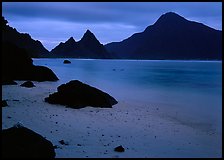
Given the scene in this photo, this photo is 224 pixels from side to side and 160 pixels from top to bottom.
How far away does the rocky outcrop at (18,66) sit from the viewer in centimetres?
4080

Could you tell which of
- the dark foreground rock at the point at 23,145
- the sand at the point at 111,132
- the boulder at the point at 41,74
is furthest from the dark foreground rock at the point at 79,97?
the boulder at the point at 41,74

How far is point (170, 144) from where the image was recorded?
44.8ft

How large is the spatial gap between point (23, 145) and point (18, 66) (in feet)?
119

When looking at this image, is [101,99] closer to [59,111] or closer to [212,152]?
[59,111]

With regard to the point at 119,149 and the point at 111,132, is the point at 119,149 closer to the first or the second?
the point at 119,149

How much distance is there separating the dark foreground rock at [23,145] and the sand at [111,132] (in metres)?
1.37

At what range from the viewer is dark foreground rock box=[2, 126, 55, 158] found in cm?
880

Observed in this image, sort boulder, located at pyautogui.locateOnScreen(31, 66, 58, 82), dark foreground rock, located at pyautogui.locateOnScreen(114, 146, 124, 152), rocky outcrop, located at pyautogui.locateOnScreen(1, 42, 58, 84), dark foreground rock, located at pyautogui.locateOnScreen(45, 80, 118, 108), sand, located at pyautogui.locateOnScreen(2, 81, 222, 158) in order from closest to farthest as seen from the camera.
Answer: dark foreground rock, located at pyautogui.locateOnScreen(114, 146, 124, 152)
sand, located at pyautogui.locateOnScreen(2, 81, 222, 158)
dark foreground rock, located at pyautogui.locateOnScreen(45, 80, 118, 108)
rocky outcrop, located at pyautogui.locateOnScreen(1, 42, 58, 84)
boulder, located at pyautogui.locateOnScreen(31, 66, 58, 82)

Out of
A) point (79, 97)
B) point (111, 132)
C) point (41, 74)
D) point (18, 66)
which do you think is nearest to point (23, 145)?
point (111, 132)

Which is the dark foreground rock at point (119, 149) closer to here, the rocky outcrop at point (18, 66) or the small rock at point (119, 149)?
the small rock at point (119, 149)

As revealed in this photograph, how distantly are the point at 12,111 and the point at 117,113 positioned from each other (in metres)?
7.55

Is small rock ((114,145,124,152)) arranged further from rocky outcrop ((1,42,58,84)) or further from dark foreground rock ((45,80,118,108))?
rocky outcrop ((1,42,58,84))

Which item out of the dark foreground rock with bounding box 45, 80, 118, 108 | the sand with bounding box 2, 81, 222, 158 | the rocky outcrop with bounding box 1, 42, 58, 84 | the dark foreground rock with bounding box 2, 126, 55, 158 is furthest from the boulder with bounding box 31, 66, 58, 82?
the dark foreground rock with bounding box 2, 126, 55, 158

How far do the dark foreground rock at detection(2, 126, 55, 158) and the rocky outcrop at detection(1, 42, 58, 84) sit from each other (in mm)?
31751
